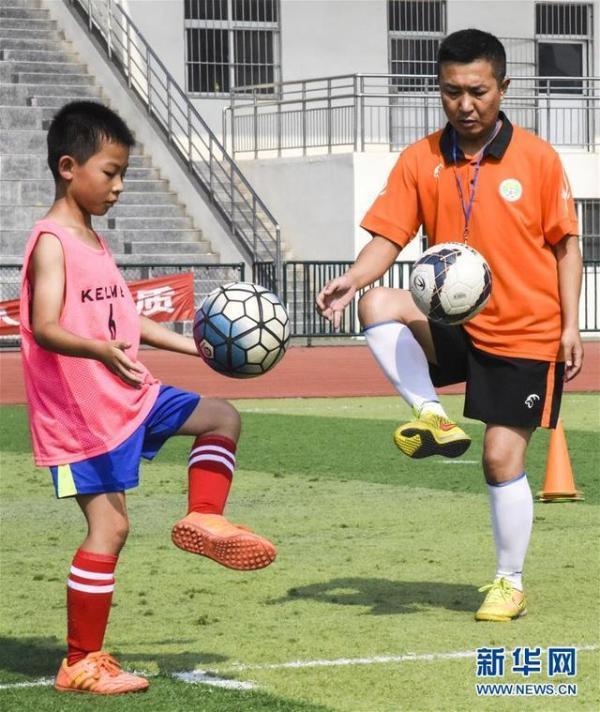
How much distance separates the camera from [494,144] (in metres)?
6.86

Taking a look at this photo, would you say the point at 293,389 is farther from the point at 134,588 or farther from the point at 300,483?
the point at 134,588

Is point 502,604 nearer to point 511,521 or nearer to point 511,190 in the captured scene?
point 511,521

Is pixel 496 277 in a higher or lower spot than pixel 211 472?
higher

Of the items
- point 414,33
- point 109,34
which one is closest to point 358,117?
point 414,33

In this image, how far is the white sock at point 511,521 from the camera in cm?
699

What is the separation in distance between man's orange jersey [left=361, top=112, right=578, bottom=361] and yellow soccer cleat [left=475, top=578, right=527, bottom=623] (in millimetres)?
926

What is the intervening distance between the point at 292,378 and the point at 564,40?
17.9m

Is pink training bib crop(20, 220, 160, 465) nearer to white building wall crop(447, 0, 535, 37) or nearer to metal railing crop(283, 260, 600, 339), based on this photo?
metal railing crop(283, 260, 600, 339)

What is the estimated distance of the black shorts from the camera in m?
6.86

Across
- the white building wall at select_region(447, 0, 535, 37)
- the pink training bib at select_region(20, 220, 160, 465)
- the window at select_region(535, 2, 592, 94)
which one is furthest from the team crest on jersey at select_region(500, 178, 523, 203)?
the window at select_region(535, 2, 592, 94)

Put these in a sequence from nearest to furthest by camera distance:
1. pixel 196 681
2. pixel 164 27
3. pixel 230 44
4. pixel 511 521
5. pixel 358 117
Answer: pixel 196 681 < pixel 511 521 < pixel 358 117 < pixel 164 27 < pixel 230 44

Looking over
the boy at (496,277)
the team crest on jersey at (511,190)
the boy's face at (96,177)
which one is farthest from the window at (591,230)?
the boy's face at (96,177)

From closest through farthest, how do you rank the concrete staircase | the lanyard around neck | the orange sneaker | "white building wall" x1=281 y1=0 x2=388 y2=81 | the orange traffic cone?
the orange sneaker < the lanyard around neck < the orange traffic cone < the concrete staircase < "white building wall" x1=281 y1=0 x2=388 y2=81

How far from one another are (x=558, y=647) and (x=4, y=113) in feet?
81.3
